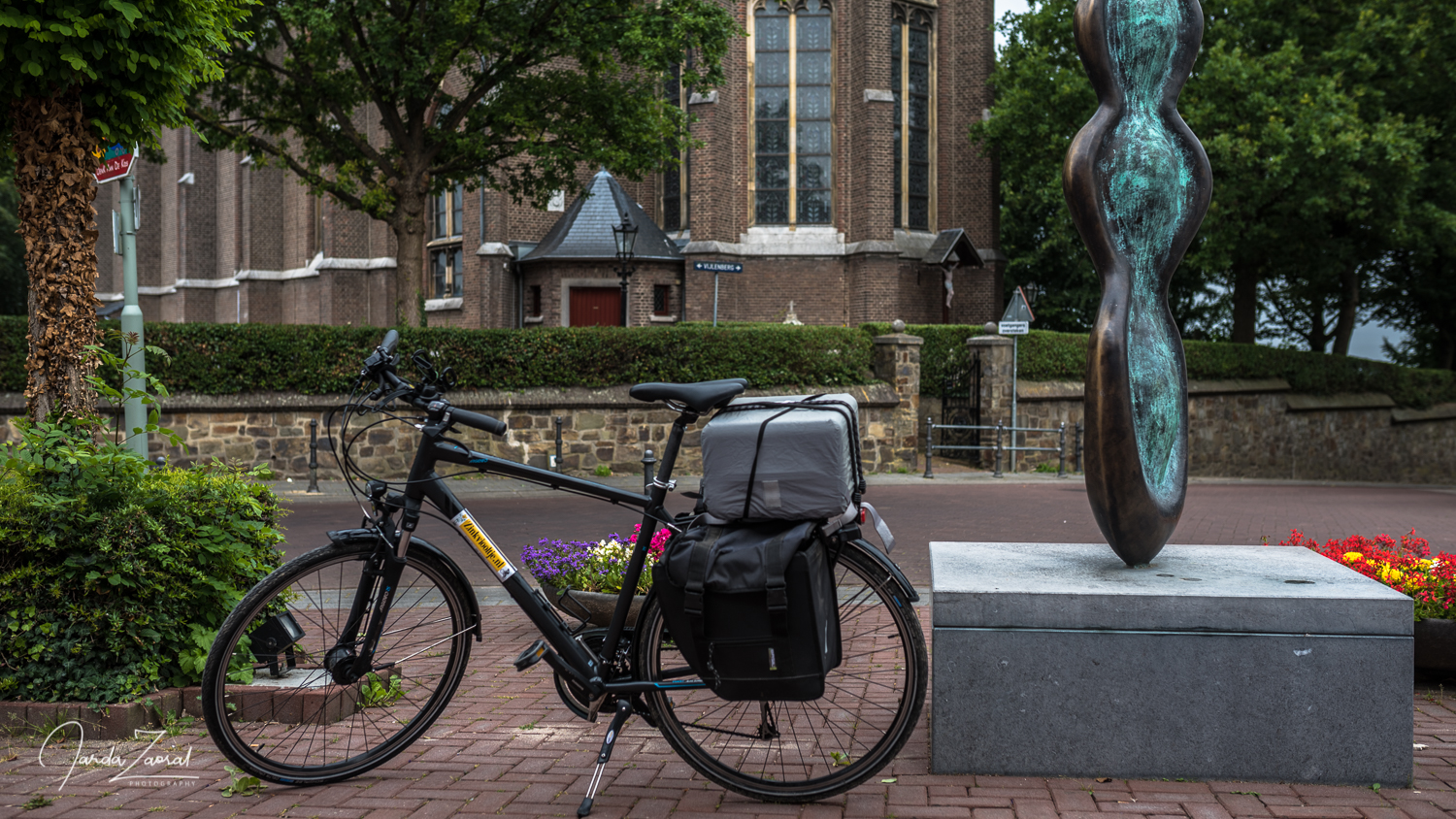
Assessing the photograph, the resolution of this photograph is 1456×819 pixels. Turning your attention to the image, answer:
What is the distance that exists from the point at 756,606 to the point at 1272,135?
2114 centimetres

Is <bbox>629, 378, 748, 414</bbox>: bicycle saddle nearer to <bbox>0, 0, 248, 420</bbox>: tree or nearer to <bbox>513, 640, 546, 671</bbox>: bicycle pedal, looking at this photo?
<bbox>513, 640, 546, 671</bbox>: bicycle pedal

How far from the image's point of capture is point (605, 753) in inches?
128

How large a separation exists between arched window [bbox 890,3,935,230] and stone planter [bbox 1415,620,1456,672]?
24.3m

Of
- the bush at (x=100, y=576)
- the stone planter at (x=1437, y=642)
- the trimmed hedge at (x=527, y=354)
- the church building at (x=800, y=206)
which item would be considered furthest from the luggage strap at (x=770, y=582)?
the church building at (x=800, y=206)

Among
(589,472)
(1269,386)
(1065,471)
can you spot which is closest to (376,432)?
(589,472)

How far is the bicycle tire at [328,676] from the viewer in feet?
10.7

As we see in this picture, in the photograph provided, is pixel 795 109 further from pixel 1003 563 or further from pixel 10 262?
pixel 10 262

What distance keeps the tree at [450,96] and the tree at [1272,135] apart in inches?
436

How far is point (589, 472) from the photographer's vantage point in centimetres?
1602

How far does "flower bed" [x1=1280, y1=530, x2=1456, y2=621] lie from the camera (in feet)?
15.0

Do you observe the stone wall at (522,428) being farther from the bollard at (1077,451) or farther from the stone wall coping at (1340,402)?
the stone wall coping at (1340,402)

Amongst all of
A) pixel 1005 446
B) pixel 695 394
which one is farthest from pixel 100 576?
pixel 1005 446

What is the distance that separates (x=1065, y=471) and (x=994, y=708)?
17.0 metres

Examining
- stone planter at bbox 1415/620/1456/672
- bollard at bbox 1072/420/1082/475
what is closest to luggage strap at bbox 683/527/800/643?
stone planter at bbox 1415/620/1456/672
